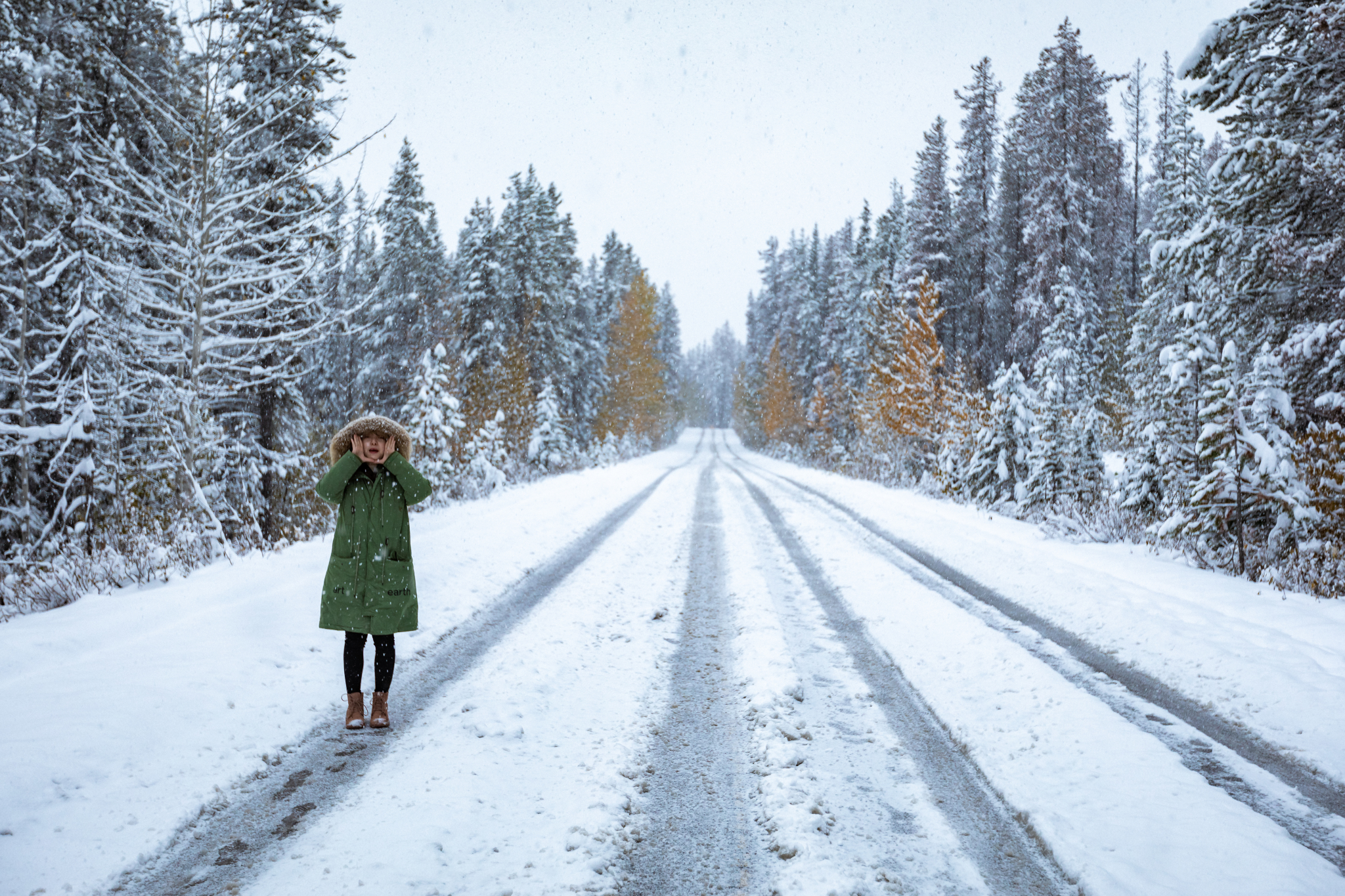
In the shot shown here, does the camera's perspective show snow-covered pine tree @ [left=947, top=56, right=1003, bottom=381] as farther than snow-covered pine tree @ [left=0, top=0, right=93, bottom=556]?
Yes

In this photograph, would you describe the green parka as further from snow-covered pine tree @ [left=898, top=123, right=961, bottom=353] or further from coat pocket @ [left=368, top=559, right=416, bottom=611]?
snow-covered pine tree @ [left=898, top=123, right=961, bottom=353]

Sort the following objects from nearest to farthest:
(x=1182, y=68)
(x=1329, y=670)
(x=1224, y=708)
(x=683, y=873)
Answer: (x=683, y=873) < (x=1224, y=708) < (x=1329, y=670) < (x=1182, y=68)

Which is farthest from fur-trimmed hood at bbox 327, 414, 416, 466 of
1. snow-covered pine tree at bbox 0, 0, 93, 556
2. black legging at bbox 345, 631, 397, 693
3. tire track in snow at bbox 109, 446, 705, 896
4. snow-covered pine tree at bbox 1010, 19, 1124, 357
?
snow-covered pine tree at bbox 1010, 19, 1124, 357

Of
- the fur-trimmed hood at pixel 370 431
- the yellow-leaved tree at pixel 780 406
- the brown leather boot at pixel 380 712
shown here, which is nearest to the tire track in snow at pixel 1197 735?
the brown leather boot at pixel 380 712

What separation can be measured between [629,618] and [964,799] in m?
3.52

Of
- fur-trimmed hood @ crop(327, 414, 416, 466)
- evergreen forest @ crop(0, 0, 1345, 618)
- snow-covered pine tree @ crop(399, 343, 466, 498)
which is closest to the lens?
fur-trimmed hood @ crop(327, 414, 416, 466)

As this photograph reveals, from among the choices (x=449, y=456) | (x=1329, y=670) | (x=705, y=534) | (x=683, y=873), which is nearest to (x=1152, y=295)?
(x=705, y=534)

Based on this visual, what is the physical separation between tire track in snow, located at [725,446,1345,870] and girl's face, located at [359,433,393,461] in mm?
4736

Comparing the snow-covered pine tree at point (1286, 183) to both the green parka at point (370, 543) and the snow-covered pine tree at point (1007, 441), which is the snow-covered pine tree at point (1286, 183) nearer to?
the snow-covered pine tree at point (1007, 441)

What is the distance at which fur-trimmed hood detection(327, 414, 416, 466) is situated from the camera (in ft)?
12.8

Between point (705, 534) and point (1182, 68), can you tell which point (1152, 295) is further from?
point (705, 534)

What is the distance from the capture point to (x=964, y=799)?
10.3 ft

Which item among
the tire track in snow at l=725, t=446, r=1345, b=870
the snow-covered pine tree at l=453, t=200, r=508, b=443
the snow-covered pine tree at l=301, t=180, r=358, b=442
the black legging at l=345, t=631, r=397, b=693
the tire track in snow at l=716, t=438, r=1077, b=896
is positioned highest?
the snow-covered pine tree at l=453, t=200, r=508, b=443

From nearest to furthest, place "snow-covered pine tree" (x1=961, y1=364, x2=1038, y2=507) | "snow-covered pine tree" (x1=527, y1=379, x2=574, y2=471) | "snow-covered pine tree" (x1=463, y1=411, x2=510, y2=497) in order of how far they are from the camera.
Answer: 1. "snow-covered pine tree" (x1=961, y1=364, x2=1038, y2=507)
2. "snow-covered pine tree" (x1=463, y1=411, x2=510, y2=497)
3. "snow-covered pine tree" (x1=527, y1=379, x2=574, y2=471)
